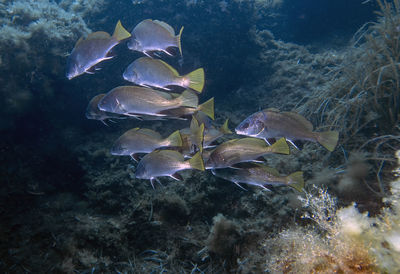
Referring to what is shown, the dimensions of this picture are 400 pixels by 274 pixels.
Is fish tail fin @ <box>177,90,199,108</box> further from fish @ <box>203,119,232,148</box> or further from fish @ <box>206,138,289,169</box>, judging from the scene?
fish @ <box>206,138,289,169</box>

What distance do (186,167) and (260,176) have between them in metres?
1.03

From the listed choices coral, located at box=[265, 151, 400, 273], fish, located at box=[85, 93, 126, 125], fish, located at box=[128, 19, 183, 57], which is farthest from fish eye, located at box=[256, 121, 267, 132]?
fish, located at box=[85, 93, 126, 125]

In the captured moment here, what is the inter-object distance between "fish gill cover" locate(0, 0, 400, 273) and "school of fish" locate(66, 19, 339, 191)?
0.03 m

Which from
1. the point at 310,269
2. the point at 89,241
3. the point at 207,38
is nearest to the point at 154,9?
the point at 207,38

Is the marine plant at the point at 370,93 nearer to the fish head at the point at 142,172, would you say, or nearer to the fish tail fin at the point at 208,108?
the fish tail fin at the point at 208,108

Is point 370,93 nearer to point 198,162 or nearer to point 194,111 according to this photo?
point 194,111

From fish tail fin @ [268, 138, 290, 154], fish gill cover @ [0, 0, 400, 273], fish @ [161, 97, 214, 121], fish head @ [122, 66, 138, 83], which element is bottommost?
fish gill cover @ [0, 0, 400, 273]

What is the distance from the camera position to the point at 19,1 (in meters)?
6.89

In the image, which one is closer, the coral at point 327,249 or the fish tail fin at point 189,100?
the coral at point 327,249

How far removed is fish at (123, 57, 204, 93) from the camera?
3.12 meters

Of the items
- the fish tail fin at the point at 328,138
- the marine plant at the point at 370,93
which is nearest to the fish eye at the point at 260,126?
the fish tail fin at the point at 328,138

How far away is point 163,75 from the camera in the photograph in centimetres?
318

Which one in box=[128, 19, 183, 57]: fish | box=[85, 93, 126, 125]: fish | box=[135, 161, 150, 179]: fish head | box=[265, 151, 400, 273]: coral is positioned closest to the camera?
box=[265, 151, 400, 273]: coral

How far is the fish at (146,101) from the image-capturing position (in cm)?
301
